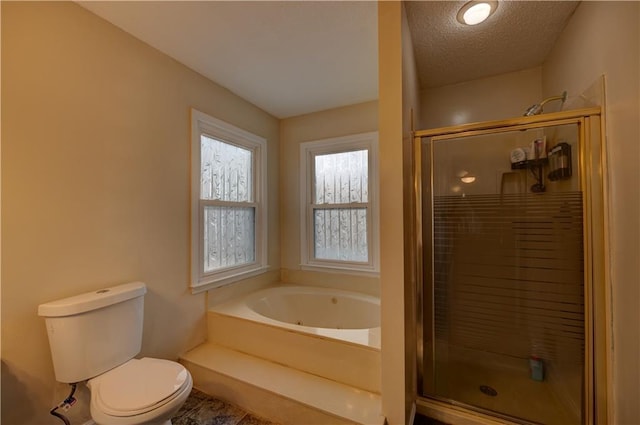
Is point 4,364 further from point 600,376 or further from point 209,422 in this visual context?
point 600,376

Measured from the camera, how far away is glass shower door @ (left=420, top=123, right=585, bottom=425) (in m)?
1.46

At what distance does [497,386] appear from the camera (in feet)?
5.63

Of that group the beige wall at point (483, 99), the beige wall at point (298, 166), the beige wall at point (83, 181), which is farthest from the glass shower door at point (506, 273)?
the beige wall at point (83, 181)

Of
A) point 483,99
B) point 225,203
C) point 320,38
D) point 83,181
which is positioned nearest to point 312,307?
point 225,203

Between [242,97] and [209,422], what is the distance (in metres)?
2.62

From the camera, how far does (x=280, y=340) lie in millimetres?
1875

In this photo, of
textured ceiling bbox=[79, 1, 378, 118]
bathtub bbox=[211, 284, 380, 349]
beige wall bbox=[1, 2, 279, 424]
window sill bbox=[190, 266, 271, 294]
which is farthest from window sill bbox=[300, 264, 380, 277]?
textured ceiling bbox=[79, 1, 378, 118]

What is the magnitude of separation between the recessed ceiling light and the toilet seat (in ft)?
8.17

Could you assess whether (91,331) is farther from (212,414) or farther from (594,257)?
(594,257)

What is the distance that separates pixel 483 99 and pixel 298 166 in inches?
75.0

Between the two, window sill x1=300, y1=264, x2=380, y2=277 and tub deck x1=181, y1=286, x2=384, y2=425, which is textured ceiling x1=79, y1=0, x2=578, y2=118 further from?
tub deck x1=181, y1=286, x2=384, y2=425

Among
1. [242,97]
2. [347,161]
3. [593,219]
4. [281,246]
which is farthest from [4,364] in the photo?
[593,219]

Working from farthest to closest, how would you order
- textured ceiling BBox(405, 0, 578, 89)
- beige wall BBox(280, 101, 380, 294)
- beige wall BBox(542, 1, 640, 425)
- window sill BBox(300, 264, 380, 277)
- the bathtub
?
1. beige wall BBox(280, 101, 380, 294)
2. window sill BBox(300, 264, 380, 277)
3. the bathtub
4. textured ceiling BBox(405, 0, 578, 89)
5. beige wall BBox(542, 1, 640, 425)

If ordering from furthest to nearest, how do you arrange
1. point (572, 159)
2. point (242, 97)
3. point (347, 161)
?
point (347, 161)
point (242, 97)
point (572, 159)
